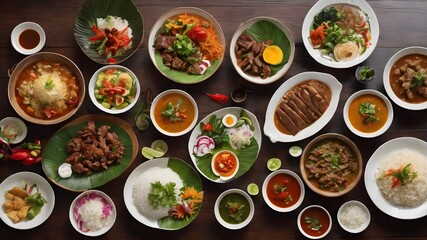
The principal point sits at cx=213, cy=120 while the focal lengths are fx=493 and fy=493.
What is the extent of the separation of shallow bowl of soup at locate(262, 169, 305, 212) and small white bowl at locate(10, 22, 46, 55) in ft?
8.61

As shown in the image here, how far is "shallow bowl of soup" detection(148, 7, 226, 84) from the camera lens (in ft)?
16.0

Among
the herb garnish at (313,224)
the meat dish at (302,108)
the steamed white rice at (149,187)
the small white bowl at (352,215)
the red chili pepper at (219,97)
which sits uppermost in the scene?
the meat dish at (302,108)

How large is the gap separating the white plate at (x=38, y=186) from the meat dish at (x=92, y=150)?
1.04ft

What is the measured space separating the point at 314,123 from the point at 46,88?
262 cm

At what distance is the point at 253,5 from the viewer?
5141mm

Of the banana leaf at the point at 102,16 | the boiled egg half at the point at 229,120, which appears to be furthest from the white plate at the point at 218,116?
the banana leaf at the point at 102,16

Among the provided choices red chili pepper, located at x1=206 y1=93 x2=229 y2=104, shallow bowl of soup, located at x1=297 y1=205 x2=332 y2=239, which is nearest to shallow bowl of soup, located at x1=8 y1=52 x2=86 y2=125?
red chili pepper, located at x1=206 y1=93 x2=229 y2=104

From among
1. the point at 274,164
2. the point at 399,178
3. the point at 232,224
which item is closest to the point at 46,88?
the point at 232,224

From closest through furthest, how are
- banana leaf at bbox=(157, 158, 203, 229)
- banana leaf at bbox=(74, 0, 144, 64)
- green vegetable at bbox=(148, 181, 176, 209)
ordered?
1. green vegetable at bbox=(148, 181, 176, 209)
2. banana leaf at bbox=(157, 158, 203, 229)
3. banana leaf at bbox=(74, 0, 144, 64)

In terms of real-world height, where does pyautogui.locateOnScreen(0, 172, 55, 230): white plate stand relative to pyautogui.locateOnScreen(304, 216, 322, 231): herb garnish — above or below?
below

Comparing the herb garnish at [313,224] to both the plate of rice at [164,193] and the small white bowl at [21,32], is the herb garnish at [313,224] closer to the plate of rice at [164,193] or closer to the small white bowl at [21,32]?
the plate of rice at [164,193]

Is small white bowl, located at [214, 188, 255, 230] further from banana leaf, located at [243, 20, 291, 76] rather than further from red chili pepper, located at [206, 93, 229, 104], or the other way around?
banana leaf, located at [243, 20, 291, 76]

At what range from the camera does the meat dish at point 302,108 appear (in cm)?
489

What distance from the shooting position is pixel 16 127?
4.80 metres
